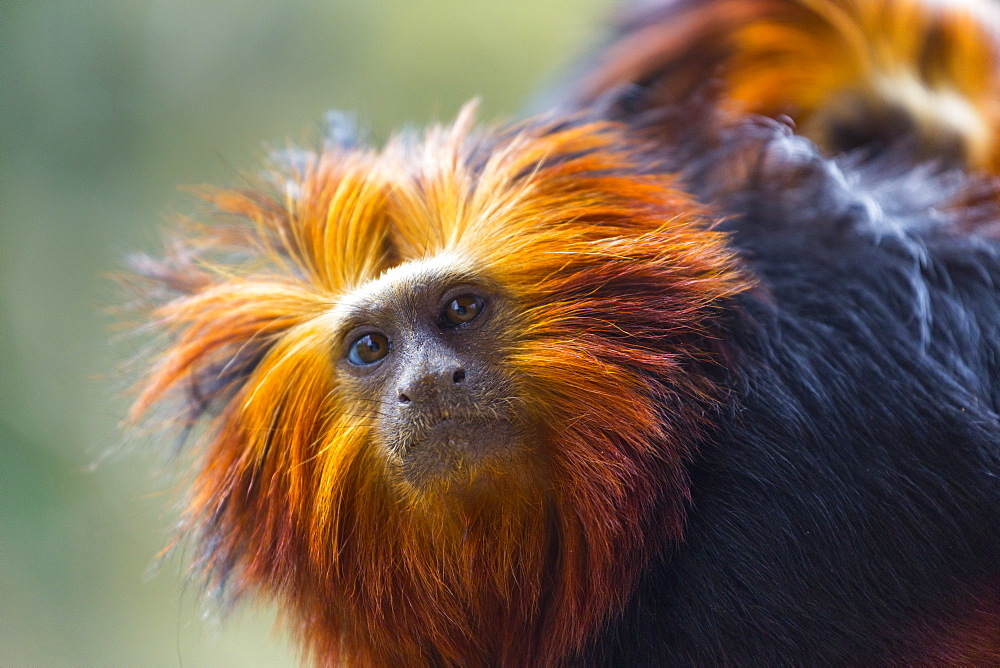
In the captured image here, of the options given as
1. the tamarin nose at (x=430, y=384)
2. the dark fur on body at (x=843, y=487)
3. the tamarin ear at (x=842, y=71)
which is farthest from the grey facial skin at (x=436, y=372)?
the tamarin ear at (x=842, y=71)

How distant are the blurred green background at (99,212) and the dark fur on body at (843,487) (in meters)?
1.11

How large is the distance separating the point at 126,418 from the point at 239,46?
240 cm

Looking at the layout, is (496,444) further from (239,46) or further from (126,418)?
(239,46)

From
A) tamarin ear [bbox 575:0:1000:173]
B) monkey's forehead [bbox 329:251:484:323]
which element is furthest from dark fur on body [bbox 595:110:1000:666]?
tamarin ear [bbox 575:0:1000:173]

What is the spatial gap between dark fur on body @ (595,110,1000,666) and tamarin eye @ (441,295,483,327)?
0.39 metres

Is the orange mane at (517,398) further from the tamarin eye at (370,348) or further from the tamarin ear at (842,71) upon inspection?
the tamarin ear at (842,71)

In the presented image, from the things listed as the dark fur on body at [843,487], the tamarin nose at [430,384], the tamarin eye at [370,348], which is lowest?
the dark fur on body at [843,487]

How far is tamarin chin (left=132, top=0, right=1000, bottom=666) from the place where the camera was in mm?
1384

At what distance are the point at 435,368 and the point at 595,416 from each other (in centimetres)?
24

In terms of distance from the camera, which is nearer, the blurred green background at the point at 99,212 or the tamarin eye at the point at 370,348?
the tamarin eye at the point at 370,348

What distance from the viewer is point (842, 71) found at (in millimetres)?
2158

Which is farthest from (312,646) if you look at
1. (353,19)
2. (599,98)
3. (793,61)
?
(353,19)

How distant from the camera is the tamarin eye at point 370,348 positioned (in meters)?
1.51

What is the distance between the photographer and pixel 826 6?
2.14 metres
